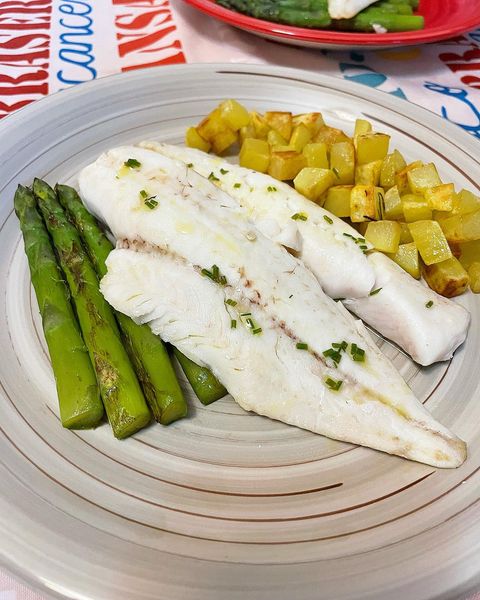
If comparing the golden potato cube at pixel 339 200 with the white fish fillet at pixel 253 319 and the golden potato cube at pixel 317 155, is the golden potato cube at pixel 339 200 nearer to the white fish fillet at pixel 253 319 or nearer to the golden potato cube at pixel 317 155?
the golden potato cube at pixel 317 155

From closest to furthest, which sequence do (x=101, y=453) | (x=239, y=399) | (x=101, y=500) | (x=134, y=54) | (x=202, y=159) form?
(x=101, y=500) < (x=101, y=453) < (x=239, y=399) < (x=202, y=159) < (x=134, y=54)

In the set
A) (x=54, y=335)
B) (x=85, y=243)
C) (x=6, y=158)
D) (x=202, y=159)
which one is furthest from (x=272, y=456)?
(x=6, y=158)

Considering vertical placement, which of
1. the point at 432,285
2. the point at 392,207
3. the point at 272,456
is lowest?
the point at 272,456

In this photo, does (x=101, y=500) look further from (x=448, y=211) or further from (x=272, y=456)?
(x=448, y=211)

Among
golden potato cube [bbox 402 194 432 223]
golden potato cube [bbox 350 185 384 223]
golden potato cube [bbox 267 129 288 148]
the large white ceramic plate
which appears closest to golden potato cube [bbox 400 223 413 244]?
golden potato cube [bbox 402 194 432 223]

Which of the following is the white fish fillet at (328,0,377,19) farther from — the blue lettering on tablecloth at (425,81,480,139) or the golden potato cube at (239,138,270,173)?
the golden potato cube at (239,138,270,173)

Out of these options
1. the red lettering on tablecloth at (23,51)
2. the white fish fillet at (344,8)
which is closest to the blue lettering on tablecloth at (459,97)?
the white fish fillet at (344,8)

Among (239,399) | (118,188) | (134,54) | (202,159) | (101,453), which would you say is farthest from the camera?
(134,54)
